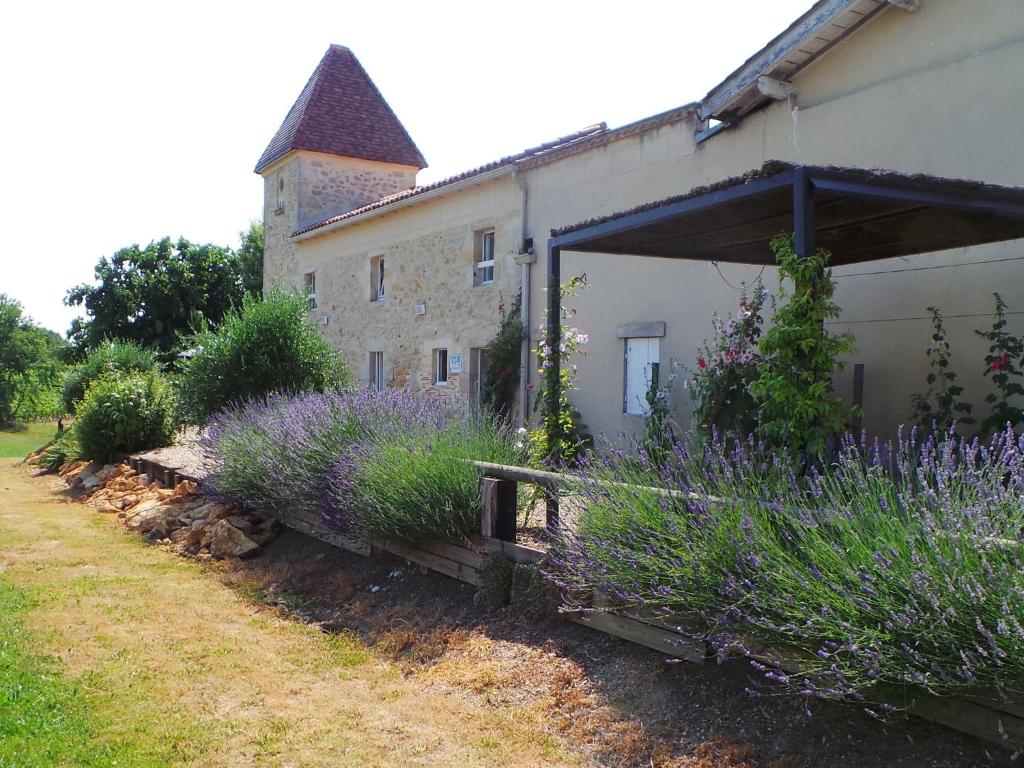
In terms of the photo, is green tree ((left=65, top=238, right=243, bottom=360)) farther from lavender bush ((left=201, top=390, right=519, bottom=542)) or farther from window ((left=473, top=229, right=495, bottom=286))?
lavender bush ((left=201, top=390, right=519, bottom=542))

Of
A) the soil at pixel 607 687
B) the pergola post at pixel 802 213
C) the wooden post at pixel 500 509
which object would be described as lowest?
the soil at pixel 607 687

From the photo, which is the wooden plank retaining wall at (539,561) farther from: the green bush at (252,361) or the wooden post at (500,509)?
the green bush at (252,361)

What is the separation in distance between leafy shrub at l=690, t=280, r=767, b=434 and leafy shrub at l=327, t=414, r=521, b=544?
2212 mm

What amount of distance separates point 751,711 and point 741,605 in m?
0.52

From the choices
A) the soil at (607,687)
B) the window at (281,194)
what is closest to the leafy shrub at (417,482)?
the soil at (607,687)

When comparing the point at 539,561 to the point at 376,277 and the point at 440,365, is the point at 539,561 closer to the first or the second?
the point at 440,365

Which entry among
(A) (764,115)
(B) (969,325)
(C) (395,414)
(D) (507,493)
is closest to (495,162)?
(A) (764,115)

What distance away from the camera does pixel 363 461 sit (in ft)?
21.2

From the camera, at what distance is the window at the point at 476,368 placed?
14070 millimetres

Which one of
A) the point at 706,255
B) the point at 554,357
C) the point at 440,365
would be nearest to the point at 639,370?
the point at 706,255

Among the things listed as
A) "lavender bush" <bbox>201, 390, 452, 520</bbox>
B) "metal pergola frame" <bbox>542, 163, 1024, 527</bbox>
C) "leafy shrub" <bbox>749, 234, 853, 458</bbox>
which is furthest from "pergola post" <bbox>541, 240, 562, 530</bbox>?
"leafy shrub" <bbox>749, 234, 853, 458</bbox>

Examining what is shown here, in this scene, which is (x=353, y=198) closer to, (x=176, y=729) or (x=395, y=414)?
(x=395, y=414)

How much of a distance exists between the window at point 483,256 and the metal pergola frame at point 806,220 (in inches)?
259

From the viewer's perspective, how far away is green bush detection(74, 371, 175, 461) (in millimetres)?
13945
